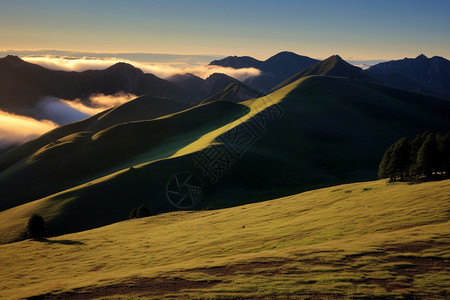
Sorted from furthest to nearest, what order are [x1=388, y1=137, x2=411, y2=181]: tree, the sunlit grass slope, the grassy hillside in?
the sunlit grass slope < [x1=388, y1=137, x2=411, y2=181]: tree < the grassy hillside

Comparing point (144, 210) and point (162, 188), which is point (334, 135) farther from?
point (144, 210)

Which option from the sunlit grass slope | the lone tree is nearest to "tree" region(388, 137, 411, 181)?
the lone tree

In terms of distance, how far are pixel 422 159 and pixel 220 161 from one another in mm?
67441

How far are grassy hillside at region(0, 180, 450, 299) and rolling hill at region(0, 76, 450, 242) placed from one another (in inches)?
1266

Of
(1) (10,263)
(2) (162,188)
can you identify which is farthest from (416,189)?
(2) (162,188)

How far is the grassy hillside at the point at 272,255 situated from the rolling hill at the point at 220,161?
3215 centimetres

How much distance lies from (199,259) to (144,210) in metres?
42.4

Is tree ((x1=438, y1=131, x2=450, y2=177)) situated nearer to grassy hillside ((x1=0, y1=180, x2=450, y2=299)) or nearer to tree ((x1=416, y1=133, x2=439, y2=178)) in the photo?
tree ((x1=416, y1=133, x2=439, y2=178))

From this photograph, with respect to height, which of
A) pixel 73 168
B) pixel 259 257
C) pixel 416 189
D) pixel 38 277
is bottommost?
pixel 73 168

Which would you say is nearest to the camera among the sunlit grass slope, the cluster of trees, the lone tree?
the cluster of trees

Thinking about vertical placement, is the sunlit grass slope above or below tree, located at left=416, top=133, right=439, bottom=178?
below

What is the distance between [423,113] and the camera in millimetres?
195625

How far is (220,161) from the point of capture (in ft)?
368

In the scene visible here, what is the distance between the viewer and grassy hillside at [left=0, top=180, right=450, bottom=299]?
74.7ft
